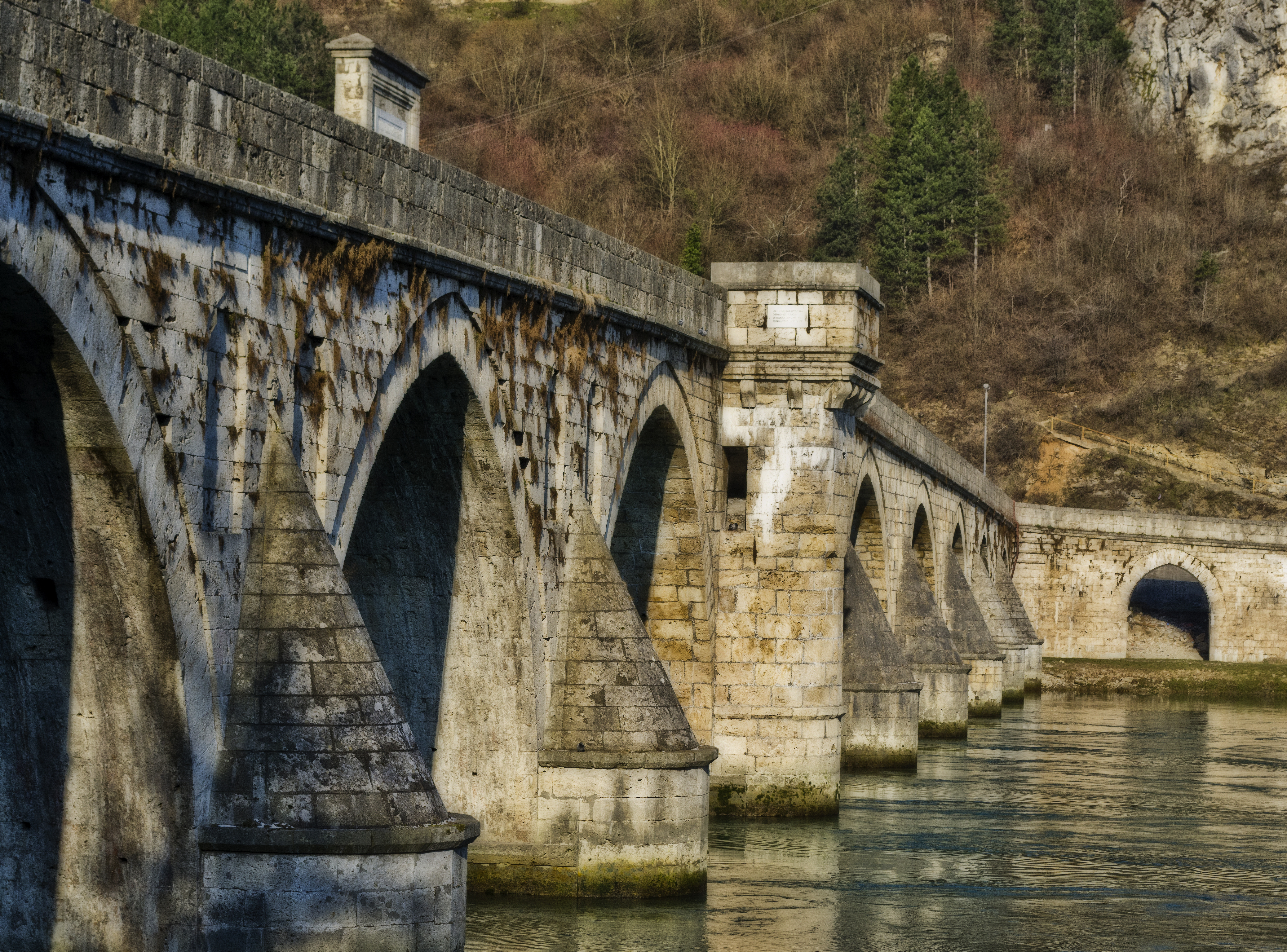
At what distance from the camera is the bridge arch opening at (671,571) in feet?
49.3

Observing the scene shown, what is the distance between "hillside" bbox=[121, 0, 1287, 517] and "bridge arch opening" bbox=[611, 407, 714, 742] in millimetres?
36734

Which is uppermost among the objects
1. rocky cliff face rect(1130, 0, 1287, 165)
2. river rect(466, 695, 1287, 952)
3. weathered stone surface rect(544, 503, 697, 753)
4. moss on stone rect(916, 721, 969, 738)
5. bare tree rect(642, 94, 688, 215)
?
rocky cliff face rect(1130, 0, 1287, 165)

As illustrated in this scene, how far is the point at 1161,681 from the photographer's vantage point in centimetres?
3684

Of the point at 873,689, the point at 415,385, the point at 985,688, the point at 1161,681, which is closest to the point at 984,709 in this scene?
the point at 985,688

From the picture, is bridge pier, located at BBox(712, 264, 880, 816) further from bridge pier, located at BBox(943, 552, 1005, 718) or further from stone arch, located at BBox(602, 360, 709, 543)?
bridge pier, located at BBox(943, 552, 1005, 718)

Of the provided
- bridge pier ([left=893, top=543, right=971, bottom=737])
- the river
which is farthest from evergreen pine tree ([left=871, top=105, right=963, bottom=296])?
the river

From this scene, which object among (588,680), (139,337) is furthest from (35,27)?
(588,680)

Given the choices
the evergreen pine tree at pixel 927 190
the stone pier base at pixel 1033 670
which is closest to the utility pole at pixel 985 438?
the evergreen pine tree at pixel 927 190

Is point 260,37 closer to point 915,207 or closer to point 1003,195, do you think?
point 915,207

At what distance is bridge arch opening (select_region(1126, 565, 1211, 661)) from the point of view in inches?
1806

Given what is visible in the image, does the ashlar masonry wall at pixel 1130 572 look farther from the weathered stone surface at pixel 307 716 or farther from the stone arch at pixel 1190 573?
the weathered stone surface at pixel 307 716

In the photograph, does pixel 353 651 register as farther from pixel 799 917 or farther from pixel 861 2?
pixel 861 2

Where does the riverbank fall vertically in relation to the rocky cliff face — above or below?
below

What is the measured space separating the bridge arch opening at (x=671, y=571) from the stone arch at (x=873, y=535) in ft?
20.4
